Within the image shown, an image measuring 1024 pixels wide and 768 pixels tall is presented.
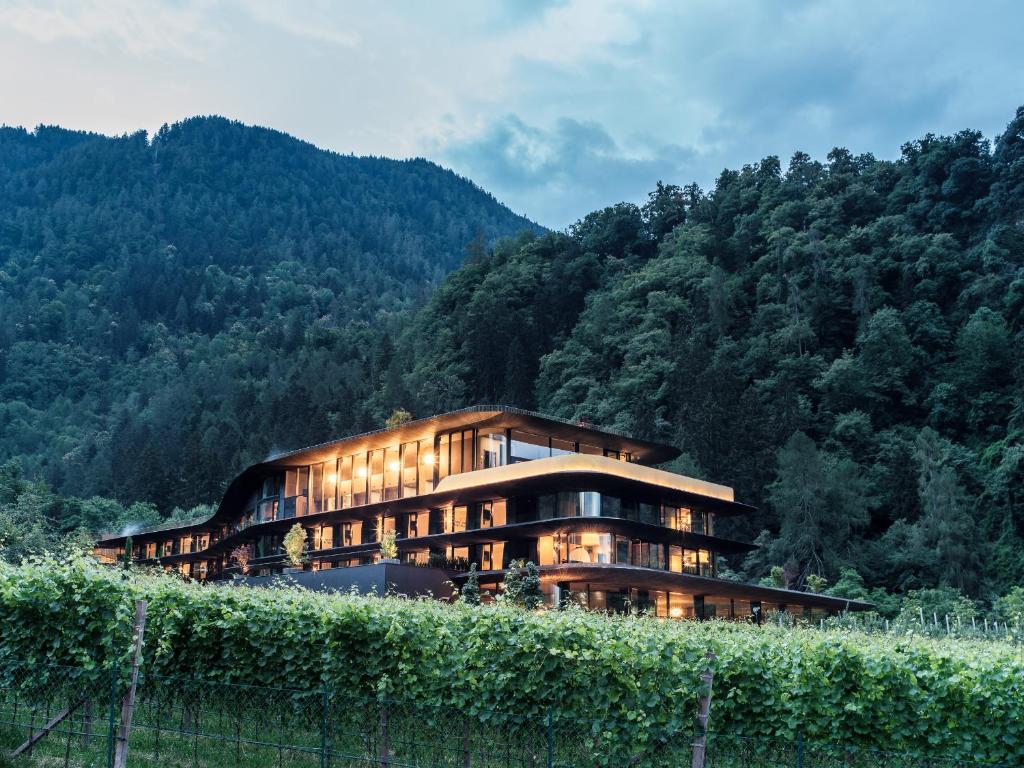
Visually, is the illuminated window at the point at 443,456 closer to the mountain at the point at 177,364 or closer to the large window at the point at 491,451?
the large window at the point at 491,451

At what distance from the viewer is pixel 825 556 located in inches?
2699

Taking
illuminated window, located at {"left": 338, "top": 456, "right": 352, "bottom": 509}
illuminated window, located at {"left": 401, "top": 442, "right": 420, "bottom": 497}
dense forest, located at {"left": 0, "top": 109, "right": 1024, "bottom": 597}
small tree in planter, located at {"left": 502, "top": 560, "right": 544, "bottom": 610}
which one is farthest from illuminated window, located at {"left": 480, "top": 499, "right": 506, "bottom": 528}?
dense forest, located at {"left": 0, "top": 109, "right": 1024, "bottom": 597}

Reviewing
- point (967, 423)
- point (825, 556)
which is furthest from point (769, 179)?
point (825, 556)

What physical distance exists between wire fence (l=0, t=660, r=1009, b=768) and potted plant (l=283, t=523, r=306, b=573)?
35.5 metres

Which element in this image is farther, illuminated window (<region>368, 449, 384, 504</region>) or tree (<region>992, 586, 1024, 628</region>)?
illuminated window (<region>368, 449, 384, 504</region>)

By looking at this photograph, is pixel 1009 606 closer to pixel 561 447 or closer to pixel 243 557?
pixel 561 447

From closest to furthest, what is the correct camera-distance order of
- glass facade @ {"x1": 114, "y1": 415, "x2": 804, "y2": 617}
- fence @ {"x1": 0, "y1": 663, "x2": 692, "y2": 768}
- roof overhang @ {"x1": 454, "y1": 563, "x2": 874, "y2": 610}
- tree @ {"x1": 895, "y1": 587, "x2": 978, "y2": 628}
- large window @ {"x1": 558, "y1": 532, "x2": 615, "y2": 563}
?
1. fence @ {"x1": 0, "y1": 663, "x2": 692, "y2": 768}
2. roof overhang @ {"x1": 454, "y1": 563, "x2": 874, "y2": 610}
3. large window @ {"x1": 558, "y1": 532, "x2": 615, "y2": 563}
4. glass facade @ {"x1": 114, "y1": 415, "x2": 804, "y2": 617}
5. tree @ {"x1": 895, "y1": 587, "x2": 978, "y2": 628}

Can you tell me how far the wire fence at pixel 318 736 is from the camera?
17.1 m

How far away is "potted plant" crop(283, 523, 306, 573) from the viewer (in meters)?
55.9

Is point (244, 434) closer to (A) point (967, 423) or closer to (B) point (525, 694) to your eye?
(A) point (967, 423)

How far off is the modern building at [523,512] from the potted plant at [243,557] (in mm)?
758

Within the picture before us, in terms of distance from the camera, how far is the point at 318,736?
19.6 meters

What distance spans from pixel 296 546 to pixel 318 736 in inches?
1464

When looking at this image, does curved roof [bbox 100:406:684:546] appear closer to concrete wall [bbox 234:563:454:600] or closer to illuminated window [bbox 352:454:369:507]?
illuminated window [bbox 352:454:369:507]
